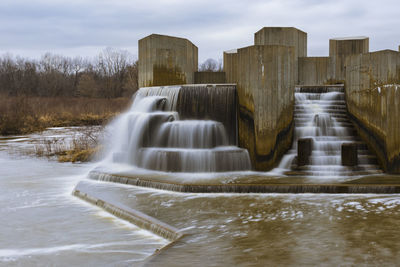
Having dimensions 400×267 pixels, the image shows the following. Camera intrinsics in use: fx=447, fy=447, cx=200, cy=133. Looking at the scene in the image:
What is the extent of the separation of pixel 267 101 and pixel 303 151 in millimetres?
1631

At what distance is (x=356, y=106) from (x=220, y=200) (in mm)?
5610

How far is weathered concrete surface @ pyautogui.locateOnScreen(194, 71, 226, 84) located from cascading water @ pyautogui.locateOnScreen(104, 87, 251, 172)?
16.1 feet

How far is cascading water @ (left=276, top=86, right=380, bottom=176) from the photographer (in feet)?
35.7

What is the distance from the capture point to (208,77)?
Answer: 63.1 feet

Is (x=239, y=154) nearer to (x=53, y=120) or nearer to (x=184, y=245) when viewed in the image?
(x=184, y=245)

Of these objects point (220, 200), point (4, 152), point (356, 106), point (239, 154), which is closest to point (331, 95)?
point (356, 106)

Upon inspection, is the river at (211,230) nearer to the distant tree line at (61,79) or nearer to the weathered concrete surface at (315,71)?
the weathered concrete surface at (315,71)

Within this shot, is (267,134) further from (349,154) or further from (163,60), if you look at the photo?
(163,60)

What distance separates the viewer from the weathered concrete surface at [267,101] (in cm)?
1159

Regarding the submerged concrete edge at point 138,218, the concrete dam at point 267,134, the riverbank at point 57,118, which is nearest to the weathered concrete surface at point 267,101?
the concrete dam at point 267,134

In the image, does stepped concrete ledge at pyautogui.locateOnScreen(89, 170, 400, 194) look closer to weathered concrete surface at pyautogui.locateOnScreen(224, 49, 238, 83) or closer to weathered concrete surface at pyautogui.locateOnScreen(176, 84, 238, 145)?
weathered concrete surface at pyautogui.locateOnScreen(176, 84, 238, 145)

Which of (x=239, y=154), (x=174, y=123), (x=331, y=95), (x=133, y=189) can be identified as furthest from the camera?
(x=331, y=95)

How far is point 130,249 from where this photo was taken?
6.36m

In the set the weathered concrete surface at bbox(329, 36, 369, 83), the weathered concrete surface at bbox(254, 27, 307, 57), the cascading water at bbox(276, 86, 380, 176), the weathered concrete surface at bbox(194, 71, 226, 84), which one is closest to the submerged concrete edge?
the cascading water at bbox(276, 86, 380, 176)
